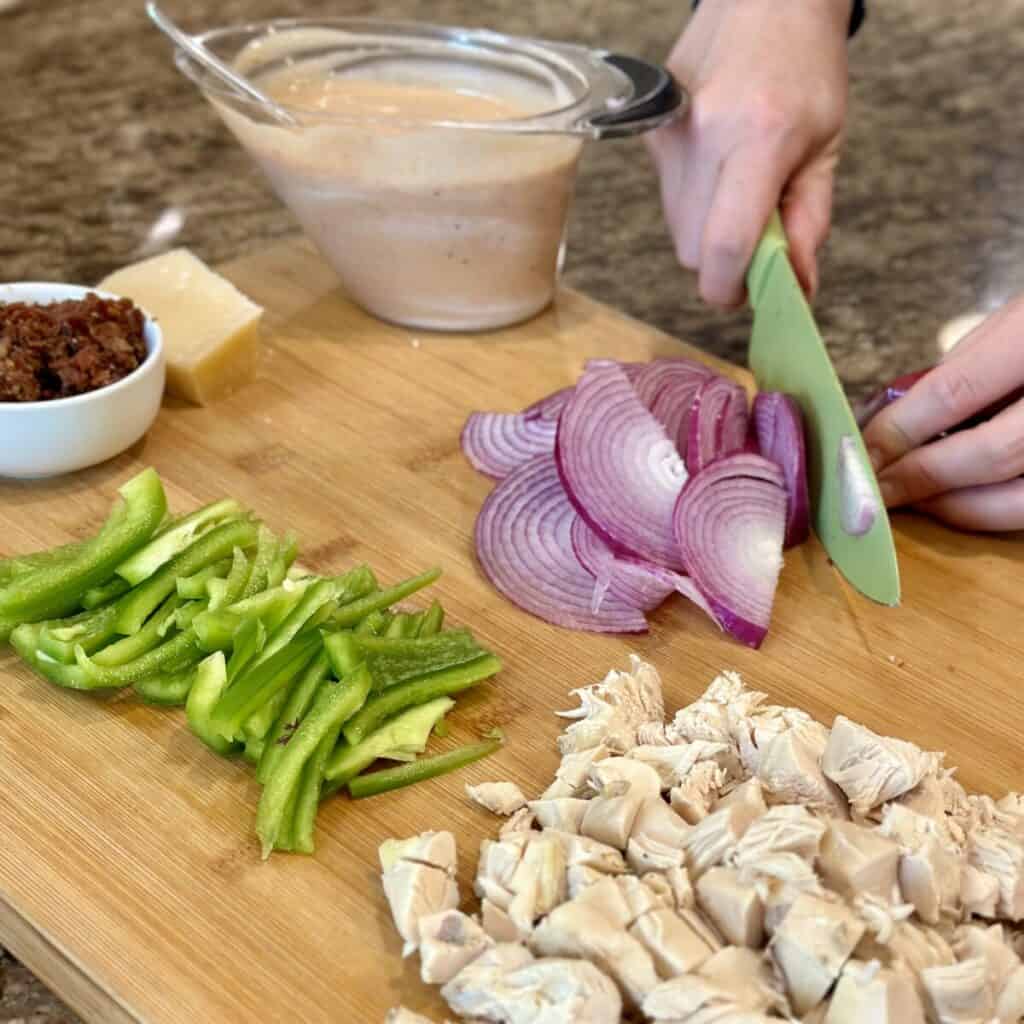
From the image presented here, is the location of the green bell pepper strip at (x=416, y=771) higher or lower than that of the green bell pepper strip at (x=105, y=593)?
lower

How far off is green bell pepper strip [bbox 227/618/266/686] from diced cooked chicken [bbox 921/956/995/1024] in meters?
0.95

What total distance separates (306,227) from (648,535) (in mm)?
1085

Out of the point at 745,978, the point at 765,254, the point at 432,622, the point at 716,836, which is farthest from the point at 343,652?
the point at 765,254

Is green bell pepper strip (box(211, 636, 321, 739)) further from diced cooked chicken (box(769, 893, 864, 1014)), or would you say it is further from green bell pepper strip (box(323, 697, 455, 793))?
diced cooked chicken (box(769, 893, 864, 1014))

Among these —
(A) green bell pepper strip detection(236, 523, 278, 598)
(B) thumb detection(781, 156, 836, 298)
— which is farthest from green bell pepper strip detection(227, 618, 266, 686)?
(B) thumb detection(781, 156, 836, 298)

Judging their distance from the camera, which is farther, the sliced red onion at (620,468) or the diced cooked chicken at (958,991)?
the sliced red onion at (620,468)

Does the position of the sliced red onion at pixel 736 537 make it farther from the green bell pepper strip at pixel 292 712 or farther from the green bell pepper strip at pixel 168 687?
the green bell pepper strip at pixel 168 687

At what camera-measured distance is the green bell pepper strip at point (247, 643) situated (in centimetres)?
192

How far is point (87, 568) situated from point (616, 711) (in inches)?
31.7

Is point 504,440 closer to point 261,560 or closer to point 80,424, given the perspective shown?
point 261,560

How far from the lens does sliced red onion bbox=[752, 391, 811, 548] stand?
A: 2.38 m

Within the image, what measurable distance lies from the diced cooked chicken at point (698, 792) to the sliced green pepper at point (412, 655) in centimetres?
40

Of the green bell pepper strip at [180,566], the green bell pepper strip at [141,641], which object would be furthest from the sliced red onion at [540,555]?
the green bell pepper strip at [141,641]

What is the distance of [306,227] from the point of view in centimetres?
290
